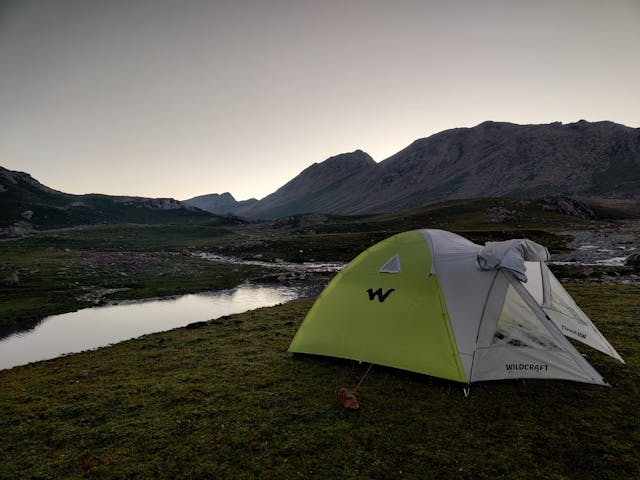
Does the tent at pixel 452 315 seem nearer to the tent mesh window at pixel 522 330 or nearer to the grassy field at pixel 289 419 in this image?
the tent mesh window at pixel 522 330

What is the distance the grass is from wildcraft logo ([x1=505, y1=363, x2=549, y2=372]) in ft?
2.23

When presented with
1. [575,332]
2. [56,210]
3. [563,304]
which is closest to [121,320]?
[563,304]

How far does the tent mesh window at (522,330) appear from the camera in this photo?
995 centimetres

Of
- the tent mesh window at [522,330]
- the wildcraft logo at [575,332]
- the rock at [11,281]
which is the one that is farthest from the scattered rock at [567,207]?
the rock at [11,281]

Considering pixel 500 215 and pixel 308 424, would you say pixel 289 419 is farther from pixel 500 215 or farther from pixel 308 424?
pixel 500 215

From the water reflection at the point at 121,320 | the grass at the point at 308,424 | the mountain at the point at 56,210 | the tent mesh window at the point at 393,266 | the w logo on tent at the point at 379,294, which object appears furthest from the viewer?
the mountain at the point at 56,210

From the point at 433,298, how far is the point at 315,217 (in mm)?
145696

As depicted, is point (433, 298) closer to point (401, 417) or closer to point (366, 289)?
point (366, 289)

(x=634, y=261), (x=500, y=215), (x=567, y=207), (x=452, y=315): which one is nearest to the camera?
(x=452, y=315)

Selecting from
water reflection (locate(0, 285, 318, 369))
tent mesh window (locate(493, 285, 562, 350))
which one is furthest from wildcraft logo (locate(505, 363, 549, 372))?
water reflection (locate(0, 285, 318, 369))

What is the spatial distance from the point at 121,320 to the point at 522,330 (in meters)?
26.2

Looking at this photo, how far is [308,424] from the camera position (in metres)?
8.86

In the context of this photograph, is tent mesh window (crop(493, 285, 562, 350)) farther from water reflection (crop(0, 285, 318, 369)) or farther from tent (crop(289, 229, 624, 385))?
water reflection (crop(0, 285, 318, 369))

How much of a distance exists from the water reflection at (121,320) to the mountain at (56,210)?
3990 inches
